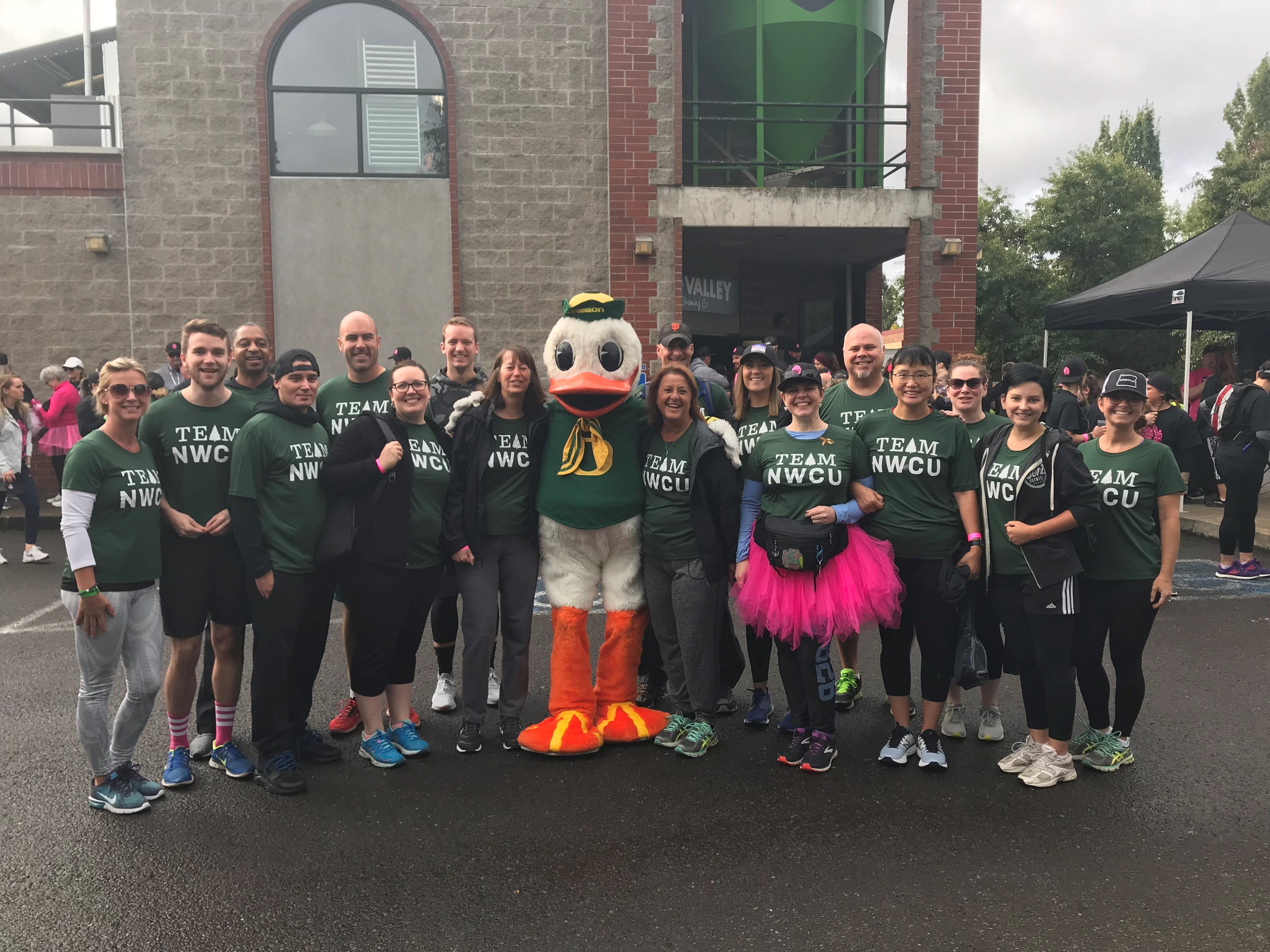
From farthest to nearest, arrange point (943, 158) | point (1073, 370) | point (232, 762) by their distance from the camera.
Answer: point (943, 158), point (1073, 370), point (232, 762)

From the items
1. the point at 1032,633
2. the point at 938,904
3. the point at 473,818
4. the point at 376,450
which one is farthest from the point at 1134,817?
the point at 376,450

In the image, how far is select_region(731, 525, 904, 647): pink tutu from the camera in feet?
13.3

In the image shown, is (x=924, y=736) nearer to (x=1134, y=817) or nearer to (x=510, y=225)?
(x=1134, y=817)

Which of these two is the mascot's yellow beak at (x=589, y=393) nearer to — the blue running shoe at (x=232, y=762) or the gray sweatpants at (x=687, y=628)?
the gray sweatpants at (x=687, y=628)

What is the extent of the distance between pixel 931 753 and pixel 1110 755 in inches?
30.4

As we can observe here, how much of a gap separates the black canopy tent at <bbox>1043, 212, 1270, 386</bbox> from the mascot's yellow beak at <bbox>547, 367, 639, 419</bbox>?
28.1 ft

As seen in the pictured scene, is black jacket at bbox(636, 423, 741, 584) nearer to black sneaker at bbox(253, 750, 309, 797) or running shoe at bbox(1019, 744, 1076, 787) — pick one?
running shoe at bbox(1019, 744, 1076, 787)

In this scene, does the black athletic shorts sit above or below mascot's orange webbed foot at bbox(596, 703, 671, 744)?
above

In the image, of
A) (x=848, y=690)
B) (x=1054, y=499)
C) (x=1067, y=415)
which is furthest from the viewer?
(x=1067, y=415)

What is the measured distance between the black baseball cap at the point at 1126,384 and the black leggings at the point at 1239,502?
4.79m

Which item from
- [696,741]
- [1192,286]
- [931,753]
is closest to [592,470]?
[696,741]

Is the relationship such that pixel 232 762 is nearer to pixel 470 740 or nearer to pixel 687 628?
pixel 470 740

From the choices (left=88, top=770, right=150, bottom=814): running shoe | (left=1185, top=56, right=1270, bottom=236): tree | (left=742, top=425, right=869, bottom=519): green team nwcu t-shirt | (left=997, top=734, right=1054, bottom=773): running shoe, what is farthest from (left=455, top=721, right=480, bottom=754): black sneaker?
(left=1185, top=56, right=1270, bottom=236): tree

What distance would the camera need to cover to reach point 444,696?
505 centimetres
